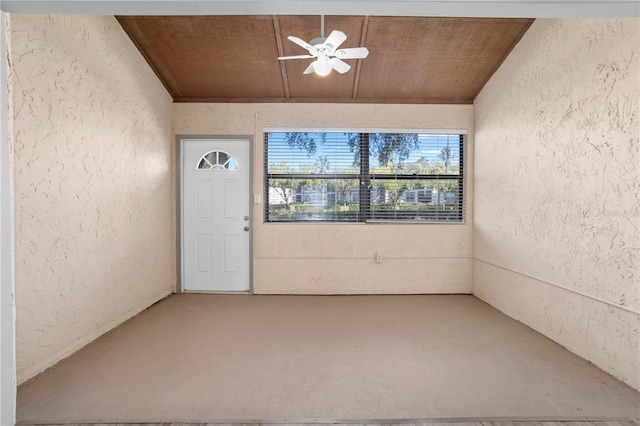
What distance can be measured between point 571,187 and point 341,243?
2.47 m

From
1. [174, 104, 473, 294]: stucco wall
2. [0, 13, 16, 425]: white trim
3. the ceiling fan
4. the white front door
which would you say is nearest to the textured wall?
the white front door

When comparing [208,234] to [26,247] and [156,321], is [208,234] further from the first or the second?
[26,247]

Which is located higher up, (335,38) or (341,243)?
(335,38)

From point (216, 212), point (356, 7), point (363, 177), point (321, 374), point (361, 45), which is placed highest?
point (361, 45)

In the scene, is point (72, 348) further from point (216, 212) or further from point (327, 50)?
point (327, 50)

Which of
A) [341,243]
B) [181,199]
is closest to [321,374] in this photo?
[341,243]

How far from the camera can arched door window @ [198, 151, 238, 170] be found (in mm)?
4293

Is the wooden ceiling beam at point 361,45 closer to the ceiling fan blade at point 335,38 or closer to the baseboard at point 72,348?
the ceiling fan blade at point 335,38

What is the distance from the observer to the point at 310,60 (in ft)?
11.9

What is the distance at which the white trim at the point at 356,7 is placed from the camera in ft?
4.66

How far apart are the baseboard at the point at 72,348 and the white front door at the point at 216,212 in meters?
0.89

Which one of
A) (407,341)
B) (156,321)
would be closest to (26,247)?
(156,321)

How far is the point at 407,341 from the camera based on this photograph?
281cm

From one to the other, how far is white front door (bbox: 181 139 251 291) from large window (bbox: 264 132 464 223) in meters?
0.38
